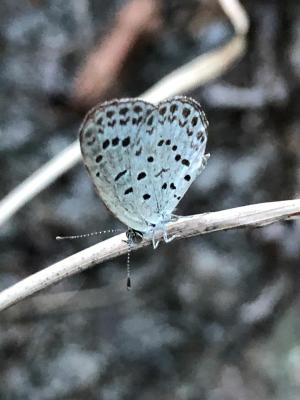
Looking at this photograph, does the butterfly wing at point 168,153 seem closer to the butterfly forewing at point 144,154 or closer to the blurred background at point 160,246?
the butterfly forewing at point 144,154

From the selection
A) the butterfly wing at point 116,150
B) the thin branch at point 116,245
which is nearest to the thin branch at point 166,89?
the butterfly wing at point 116,150

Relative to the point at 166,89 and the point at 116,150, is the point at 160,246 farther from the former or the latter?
the point at 116,150

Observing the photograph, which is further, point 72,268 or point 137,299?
point 137,299

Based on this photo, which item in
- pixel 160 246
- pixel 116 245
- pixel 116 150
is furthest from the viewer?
pixel 160 246

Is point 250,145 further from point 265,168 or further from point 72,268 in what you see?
point 72,268

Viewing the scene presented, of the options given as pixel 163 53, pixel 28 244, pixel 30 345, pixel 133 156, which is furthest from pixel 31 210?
pixel 133 156

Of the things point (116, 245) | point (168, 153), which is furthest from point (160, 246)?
point (116, 245)
